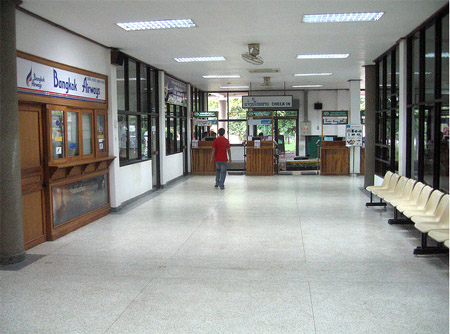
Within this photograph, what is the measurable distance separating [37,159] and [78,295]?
2.57 metres

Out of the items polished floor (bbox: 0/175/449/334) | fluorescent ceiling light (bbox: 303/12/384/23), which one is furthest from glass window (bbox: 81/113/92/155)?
fluorescent ceiling light (bbox: 303/12/384/23)

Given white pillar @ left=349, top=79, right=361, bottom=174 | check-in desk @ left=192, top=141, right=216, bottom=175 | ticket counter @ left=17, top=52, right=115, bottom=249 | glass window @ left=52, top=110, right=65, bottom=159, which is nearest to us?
ticket counter @ left=17, top=52, right=115, bottom=249

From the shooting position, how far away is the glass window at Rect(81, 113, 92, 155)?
7625mm

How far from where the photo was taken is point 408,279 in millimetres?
4660

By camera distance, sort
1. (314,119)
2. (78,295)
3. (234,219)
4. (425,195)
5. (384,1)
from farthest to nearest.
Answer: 1. (314,119)
2. (234,219)
3. (425,195)
4. (384,1)
5. (78,295)

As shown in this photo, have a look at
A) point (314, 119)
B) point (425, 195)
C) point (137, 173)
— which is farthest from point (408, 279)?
point (314, 119)

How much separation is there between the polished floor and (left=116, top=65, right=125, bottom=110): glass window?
2455 millimetres

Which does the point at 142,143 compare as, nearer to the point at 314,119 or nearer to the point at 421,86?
the point at 421,86

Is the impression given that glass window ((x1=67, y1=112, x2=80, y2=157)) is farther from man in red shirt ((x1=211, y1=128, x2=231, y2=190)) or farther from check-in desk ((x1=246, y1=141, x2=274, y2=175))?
check-in desk ((x1=246, y1=141, x2=274, y2=175))

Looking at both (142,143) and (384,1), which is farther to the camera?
(142,143)

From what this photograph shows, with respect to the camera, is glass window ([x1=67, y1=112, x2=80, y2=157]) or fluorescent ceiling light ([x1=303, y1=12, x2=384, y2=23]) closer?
fluorescent ceiling light ([x1=303, y1=12, x2=384, y2=23])

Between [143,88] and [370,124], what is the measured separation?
570 centimetres

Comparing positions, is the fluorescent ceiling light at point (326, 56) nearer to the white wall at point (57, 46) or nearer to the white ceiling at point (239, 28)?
the white ceiling at point (239, 28)

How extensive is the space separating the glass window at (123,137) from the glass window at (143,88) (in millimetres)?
1183
